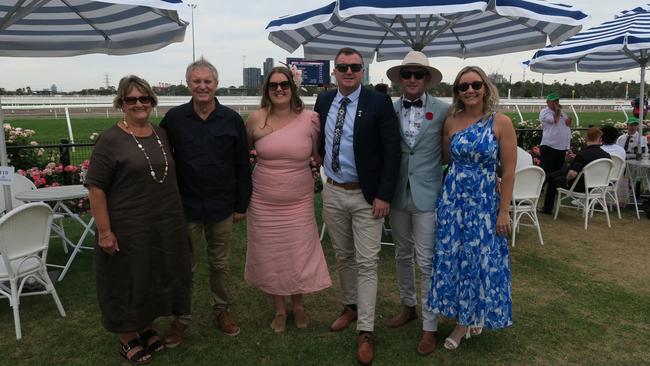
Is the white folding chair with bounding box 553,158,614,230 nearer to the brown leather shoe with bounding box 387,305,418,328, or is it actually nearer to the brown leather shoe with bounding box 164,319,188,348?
the brown leather shoe with bounding box 387,305,418,328

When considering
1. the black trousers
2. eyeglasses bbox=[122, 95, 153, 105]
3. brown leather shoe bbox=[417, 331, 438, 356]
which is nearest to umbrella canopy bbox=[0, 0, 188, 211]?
eyeglasses bbox=[122, 95, 153, 105]

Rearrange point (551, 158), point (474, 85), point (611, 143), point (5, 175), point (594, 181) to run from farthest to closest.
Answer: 1. point (551, 158)
2. point (611, 143)
3. point (594, 181)
4. point (5, 175)
5. point (474, 85)

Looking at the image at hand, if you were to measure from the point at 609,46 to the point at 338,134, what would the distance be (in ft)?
15.4

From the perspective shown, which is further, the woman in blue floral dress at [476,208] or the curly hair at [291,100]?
the curly hair at [291,100]

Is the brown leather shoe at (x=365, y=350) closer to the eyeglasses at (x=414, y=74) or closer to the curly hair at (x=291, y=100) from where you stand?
the curly hair at (x=291, y=100)

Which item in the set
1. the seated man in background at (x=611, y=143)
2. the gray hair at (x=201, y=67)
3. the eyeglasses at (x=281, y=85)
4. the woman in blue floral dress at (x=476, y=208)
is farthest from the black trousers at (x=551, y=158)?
the gray hair at (x=201, y=67)

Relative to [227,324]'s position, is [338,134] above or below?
above

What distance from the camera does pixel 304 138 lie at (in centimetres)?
316

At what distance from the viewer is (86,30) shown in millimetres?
5203

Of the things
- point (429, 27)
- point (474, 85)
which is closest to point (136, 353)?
point (474, 85)

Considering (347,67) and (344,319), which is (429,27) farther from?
(344,319)

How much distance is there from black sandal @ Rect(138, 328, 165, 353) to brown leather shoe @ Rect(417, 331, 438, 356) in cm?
171

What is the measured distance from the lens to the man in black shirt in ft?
9.80

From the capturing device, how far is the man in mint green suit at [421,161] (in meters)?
3.04
